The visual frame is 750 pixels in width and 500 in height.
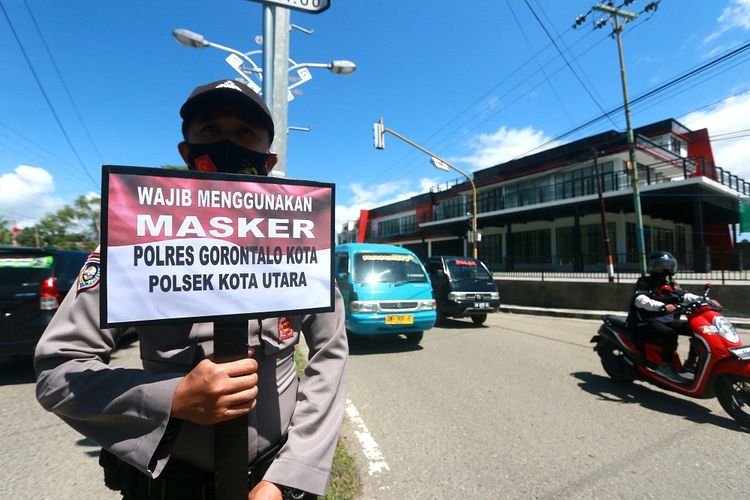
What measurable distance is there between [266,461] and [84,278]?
2.63 feet

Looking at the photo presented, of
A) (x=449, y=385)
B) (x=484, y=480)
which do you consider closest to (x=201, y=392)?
(x=484, y=480)

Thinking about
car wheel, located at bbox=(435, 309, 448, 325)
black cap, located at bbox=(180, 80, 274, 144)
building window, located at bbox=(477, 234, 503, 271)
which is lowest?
car wheel, located at bbox=(435, 309, 448, 325)

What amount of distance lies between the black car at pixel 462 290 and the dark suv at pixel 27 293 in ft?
25.8

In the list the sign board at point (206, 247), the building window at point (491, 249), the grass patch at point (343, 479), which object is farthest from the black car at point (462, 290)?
the building window at point (491, 249)

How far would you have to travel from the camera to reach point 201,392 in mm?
889

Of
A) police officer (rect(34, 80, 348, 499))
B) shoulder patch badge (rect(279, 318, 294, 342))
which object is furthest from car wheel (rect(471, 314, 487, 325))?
shoulder patch badge (rect(279, 318, 294, 342))

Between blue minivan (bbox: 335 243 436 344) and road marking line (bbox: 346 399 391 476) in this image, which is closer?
road marking line (bbox: 346 399 391 476)

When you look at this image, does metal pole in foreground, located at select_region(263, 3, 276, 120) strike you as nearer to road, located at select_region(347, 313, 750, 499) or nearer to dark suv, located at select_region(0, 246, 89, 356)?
road, located at select_region(347, 313, 750, 499)

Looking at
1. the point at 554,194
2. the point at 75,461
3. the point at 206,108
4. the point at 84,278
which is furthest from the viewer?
the point at 554,194

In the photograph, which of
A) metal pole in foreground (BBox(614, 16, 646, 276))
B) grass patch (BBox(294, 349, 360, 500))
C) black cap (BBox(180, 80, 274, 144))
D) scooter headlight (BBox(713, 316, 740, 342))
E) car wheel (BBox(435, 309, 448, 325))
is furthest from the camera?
metal pole in foreground (BBox(614, 16, 646, 276))

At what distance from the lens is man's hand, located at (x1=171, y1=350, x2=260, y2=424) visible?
88 centimetres

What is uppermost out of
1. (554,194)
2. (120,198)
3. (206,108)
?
(554,194)

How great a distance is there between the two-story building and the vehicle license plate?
38.1 ft

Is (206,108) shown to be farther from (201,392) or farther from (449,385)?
(449,385)
